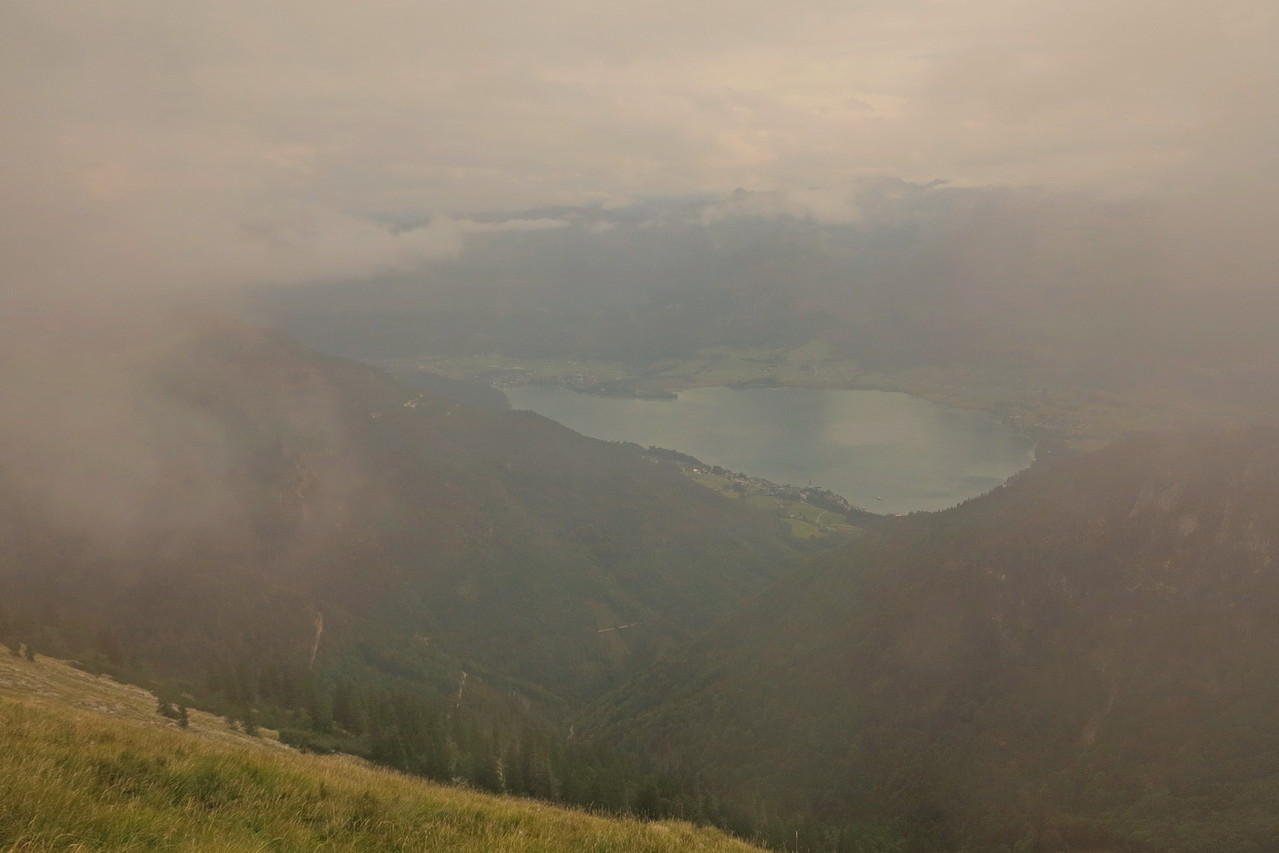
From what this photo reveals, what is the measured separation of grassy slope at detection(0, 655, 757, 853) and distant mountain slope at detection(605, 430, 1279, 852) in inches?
2598

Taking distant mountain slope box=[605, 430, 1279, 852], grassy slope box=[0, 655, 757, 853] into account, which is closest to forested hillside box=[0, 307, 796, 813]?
distant mountain slope box=[605, 430, 1279, 852]

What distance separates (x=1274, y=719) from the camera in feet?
228

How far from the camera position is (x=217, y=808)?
13133 mm

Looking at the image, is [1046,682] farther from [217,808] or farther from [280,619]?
[280,619]

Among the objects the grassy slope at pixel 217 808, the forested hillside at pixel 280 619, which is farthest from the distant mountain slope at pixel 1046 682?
the grassy slope at pixel 217 808

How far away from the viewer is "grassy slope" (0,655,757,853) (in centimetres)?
1066

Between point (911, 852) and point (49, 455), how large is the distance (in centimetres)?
20493

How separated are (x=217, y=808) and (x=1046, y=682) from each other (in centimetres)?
9945

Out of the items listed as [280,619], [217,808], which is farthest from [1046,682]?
[280,619]

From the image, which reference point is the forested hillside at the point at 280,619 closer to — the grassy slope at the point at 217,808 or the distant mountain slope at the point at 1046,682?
the distant mountain slope at the point at 1046,682

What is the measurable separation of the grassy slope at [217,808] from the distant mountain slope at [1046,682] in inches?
2598

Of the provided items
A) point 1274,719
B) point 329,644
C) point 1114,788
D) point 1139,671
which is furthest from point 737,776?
point 329,644

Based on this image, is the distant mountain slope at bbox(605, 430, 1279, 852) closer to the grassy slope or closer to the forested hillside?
the forested hillside

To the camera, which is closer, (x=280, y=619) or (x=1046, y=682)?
(x=1046, y=682)
